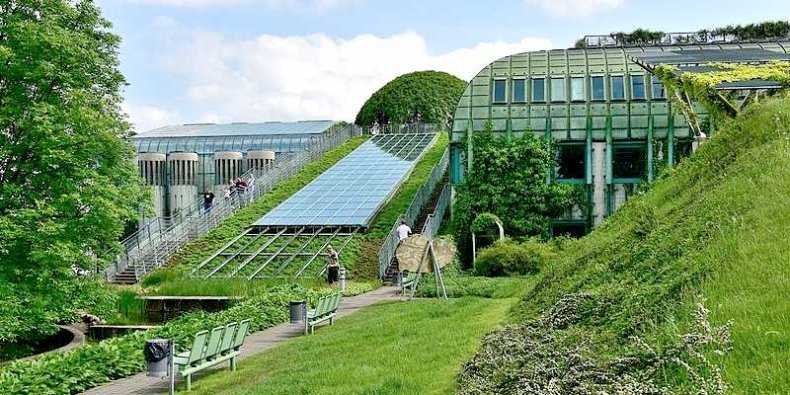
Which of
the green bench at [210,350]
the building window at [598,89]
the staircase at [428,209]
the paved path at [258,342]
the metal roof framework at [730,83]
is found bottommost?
the paved path at [258,342]

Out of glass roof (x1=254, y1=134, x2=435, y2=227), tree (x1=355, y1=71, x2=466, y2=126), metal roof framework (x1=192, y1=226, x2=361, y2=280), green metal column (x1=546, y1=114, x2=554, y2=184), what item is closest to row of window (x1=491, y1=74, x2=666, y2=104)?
green metal column (x1=546, y1=114, x2=554, y2=184)

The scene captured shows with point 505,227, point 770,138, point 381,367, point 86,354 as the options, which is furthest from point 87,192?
point 505,227

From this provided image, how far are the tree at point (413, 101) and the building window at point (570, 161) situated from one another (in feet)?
120

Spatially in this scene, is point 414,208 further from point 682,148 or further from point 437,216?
point 682,148

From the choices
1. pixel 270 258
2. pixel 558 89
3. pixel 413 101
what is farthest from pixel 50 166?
pixel 413 101

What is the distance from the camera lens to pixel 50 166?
59.0 feet

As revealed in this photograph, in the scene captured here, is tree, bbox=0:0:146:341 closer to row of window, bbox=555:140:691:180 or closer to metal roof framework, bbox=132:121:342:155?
row of window, bbox=555:140:691:180

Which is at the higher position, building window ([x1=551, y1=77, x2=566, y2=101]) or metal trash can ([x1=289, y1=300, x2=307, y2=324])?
building window ([x1=551, y1=77, x2=566, y2=101])

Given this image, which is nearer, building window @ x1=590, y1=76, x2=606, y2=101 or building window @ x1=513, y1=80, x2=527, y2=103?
building window @ x1=590, y1=76, x2=606, y2=101

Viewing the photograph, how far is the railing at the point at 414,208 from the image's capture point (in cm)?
2798

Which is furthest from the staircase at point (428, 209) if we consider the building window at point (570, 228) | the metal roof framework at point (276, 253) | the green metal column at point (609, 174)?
the green metal column at point (609, 174)

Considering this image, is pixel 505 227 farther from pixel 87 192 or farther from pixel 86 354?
pixel 86 354

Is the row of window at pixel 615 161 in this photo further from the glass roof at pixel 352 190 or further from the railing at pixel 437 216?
the glass roof at pixel 352 190

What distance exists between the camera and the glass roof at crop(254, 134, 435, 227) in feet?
109
